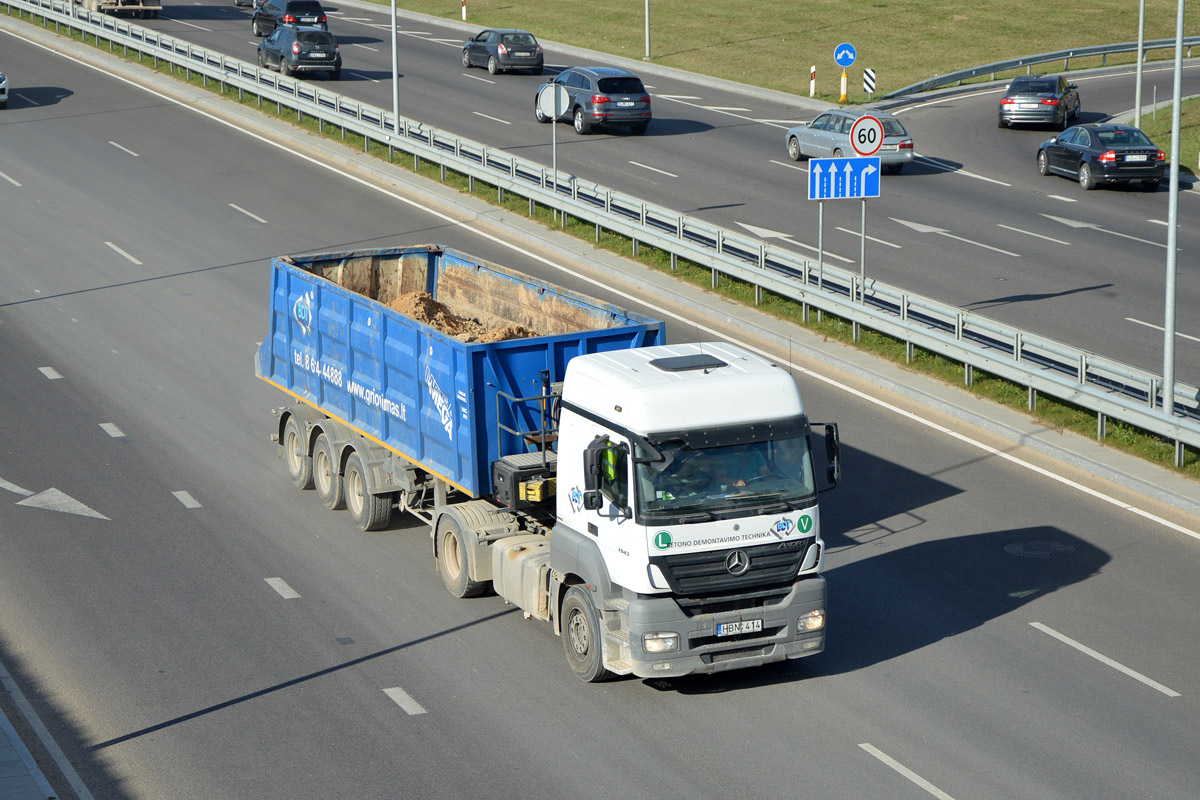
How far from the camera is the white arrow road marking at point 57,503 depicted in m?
15.4

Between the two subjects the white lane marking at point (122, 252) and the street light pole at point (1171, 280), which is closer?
the street light pole at point (1171, 280)

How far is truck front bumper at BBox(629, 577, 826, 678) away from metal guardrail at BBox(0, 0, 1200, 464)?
24.0 ft

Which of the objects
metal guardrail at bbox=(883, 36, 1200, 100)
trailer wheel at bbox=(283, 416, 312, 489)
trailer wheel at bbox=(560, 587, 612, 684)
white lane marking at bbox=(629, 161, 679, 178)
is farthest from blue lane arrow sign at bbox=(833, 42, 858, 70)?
trailer wheel at bbox=(560, 587, 612, 684)

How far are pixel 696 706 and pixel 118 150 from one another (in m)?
27.5

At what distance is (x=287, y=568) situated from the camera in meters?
14.0

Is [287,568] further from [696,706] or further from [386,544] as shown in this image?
[696,706]

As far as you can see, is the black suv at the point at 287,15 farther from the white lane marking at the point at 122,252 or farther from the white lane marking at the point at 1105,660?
the white lane marking at the point at 1105,660

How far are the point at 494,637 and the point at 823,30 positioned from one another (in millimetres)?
51528

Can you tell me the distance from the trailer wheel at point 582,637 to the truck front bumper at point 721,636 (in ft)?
1.52

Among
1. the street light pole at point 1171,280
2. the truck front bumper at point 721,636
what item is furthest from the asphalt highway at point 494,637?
the street light pole at point 1171,280

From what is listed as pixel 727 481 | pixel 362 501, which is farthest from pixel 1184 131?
pixel 727 481

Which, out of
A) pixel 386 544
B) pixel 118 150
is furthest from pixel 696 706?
pixel 118 150

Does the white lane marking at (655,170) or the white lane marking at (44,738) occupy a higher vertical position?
the white lane marking at (655,170)

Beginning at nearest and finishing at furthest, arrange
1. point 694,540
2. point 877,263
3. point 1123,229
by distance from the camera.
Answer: point 694,540 → point 877,263 → point 1123,229
